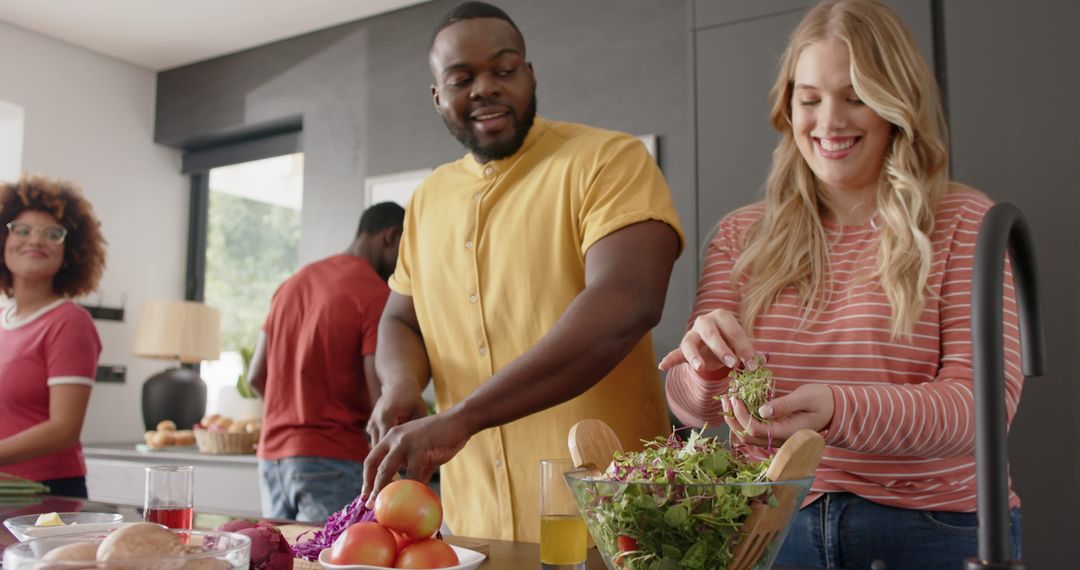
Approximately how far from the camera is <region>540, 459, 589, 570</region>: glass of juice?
2.98 ft

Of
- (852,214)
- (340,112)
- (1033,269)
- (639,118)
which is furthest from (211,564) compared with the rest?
(340,112)

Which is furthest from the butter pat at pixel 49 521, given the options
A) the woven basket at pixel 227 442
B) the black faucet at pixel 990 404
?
the woven basket at pixel 227 442

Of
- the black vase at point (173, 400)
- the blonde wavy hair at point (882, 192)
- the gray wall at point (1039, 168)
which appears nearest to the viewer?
the blonde wavy hair at point (882, 192)

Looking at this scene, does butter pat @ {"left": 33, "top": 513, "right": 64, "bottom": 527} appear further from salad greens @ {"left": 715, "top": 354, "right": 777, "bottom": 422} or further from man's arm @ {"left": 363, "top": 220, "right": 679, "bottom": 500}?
salad greens @ {"left": 715, "top": 354, "right": 777, "bottom": 422}

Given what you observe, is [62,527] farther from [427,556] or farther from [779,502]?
[779,502]

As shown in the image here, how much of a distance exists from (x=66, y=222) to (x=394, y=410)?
185cm

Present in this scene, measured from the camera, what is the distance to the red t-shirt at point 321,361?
2.59m

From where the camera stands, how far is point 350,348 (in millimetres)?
2613

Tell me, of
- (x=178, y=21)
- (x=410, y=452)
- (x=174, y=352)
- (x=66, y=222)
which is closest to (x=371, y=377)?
(x=66, y=222)

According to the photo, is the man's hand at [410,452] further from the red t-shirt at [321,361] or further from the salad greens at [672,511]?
the red t-shirt at [321,361]

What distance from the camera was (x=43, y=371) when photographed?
237 cm

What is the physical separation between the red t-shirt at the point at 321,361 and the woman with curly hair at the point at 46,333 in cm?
48

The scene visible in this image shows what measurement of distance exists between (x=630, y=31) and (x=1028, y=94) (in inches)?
72.4

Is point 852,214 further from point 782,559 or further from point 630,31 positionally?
point 630,31
